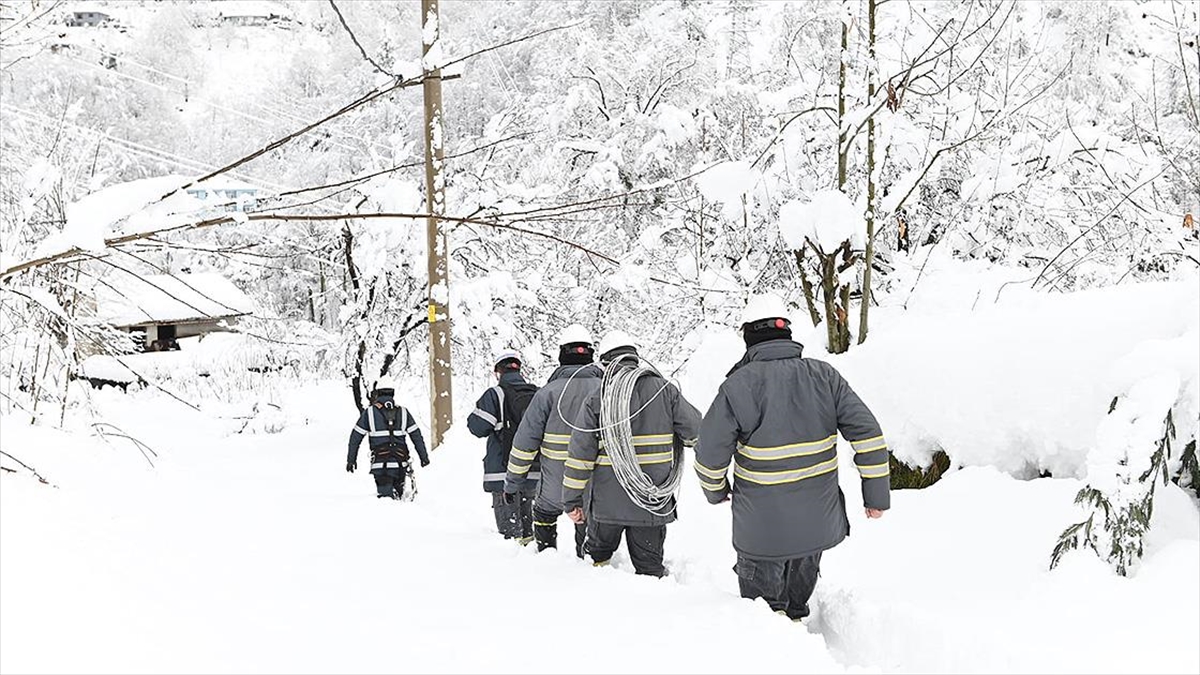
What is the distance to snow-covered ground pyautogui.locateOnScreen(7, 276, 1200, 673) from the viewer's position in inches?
142

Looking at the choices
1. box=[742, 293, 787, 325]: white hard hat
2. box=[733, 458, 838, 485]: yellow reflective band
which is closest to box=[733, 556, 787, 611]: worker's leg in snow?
box=[733, 458, 838, 485]: yellow reflective band

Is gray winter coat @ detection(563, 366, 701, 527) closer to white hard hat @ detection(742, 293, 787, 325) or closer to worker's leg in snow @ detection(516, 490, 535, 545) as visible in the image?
white hard hat @ detection(742, 293, 787, 325)

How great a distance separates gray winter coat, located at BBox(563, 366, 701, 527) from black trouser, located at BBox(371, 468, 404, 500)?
4522mm

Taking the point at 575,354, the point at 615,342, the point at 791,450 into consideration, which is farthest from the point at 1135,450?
the point at 575,354

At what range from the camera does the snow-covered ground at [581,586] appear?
3598mm

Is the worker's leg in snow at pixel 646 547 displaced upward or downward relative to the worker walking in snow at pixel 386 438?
downward

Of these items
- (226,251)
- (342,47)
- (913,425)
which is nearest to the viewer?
(226,251)

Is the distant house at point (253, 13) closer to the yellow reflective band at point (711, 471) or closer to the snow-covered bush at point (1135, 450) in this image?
the yellow reflective band at point (711, 471)

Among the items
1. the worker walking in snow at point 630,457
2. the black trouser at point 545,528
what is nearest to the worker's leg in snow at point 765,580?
the worker walking in snow at point 630,457

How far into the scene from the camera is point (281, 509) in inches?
294

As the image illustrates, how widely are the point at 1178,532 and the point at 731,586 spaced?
7.72 feet

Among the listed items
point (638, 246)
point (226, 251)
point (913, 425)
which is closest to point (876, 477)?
point (913, 425)

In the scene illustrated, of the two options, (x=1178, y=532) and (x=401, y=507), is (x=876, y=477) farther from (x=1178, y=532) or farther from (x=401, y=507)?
(x=401, y=507)

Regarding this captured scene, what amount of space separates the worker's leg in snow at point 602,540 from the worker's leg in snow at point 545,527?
29.4 inches
